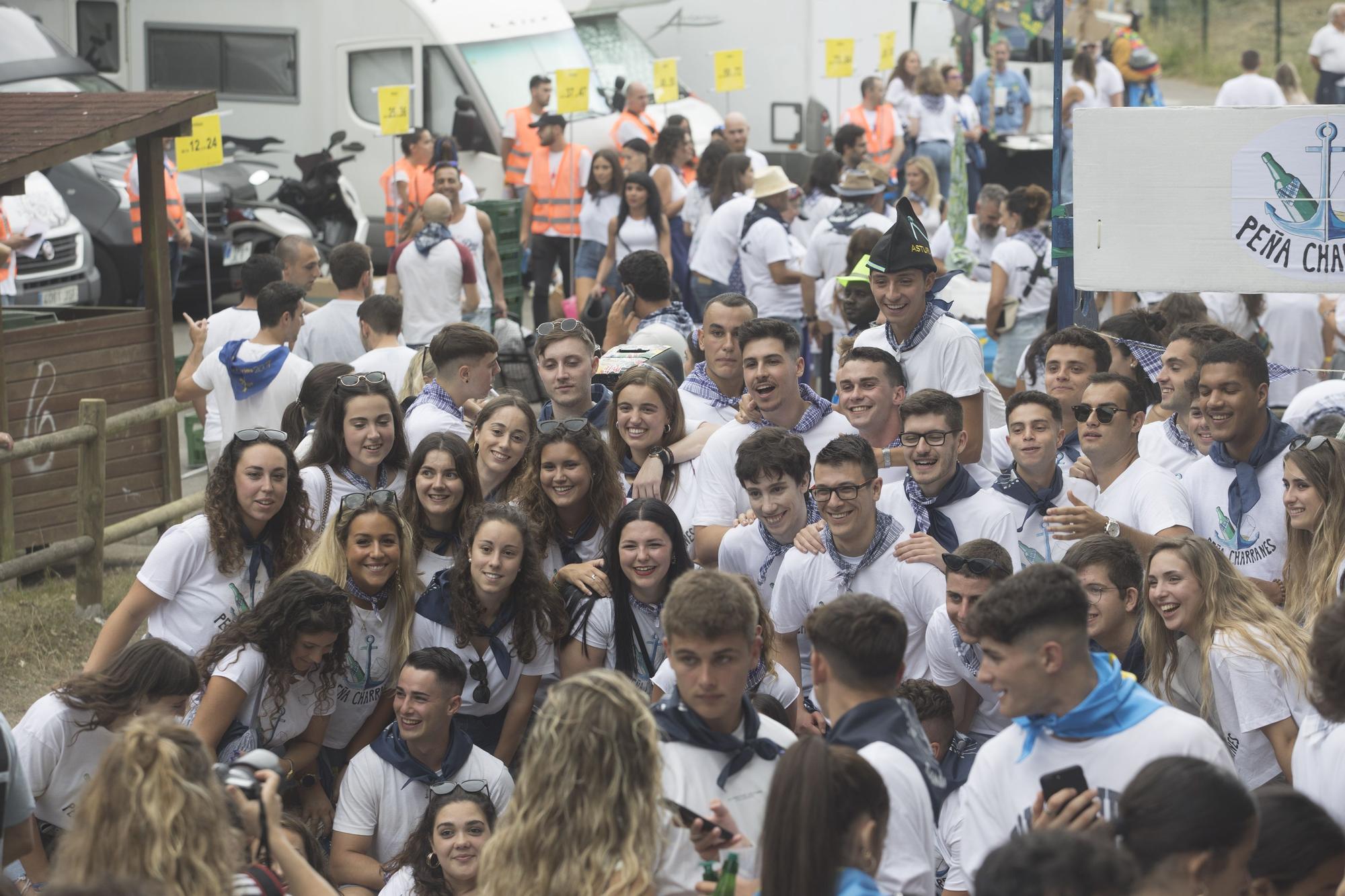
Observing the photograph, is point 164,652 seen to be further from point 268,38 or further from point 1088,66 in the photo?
point 1088,66

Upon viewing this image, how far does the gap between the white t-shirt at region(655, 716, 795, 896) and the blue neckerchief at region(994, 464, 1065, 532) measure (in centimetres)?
213

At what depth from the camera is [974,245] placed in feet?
42.7

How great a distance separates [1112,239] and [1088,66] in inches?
581

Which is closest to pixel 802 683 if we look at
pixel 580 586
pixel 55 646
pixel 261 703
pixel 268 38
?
pixel 580 586

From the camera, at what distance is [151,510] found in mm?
9508

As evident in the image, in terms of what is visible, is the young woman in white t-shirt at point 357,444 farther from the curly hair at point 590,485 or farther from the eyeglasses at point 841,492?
the eyeglasses at point 841,492

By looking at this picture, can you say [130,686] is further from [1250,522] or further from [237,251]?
[237,251]

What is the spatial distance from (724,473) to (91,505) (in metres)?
4.30

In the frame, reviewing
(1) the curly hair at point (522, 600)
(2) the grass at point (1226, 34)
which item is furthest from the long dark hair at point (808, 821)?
(2) the grass at point (1226, 34)

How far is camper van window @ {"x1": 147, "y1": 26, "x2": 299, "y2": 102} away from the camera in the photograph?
16766 mm

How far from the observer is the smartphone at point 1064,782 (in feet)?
11.4

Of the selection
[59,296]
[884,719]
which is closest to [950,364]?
[884,719]

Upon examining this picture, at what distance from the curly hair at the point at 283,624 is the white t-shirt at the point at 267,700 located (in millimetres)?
22

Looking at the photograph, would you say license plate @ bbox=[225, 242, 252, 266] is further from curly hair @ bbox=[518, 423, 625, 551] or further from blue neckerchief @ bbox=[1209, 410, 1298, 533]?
blue neckerchief @ bbox=[1209, 410, 1298, 533]
